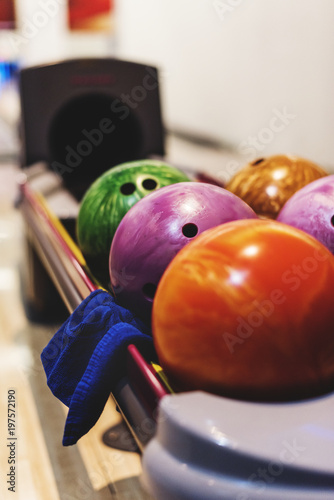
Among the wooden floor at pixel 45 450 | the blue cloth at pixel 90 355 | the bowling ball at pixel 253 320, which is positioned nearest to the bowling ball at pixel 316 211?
the bowling ball at pixel 253 320

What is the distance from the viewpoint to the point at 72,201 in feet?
7.38

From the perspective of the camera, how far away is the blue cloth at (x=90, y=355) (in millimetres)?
1034

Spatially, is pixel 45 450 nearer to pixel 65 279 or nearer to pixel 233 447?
pixel 65 279

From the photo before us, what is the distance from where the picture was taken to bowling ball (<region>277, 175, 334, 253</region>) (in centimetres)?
121

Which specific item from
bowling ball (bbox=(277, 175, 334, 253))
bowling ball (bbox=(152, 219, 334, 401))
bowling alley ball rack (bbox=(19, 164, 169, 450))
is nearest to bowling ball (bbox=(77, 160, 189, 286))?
bowling alley ball rack (bbox=(19, 164, 169, 450))

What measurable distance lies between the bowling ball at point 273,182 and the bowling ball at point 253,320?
584mm

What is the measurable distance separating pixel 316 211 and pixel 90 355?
21.8 inches

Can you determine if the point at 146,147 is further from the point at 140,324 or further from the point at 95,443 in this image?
the point at 140,324

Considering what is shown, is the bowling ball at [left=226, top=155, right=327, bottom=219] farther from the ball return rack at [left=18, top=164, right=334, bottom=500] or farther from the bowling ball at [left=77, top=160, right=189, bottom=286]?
the ball return rack at [left=18, top=164, right=334, bottom=500]

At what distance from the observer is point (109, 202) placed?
145 cm

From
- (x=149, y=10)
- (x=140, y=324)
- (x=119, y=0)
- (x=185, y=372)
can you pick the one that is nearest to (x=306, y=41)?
(x=140, y=324)

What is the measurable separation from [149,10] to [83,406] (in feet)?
12.9

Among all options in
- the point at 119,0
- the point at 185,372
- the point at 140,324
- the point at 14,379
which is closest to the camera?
the point at 185,372

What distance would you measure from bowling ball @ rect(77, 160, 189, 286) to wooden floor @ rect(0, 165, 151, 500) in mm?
561
